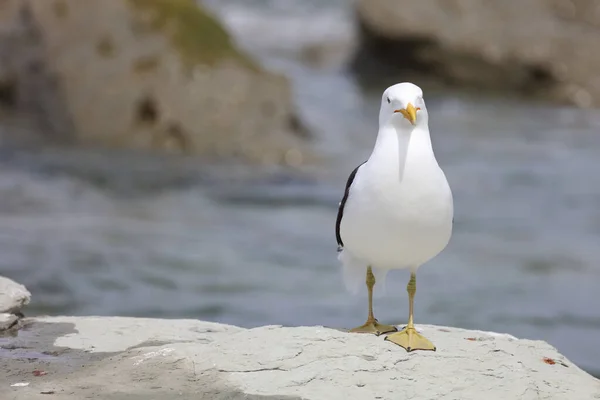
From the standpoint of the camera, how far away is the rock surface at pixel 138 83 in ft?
39.5

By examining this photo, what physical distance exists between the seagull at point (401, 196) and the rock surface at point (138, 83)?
25.9 ft

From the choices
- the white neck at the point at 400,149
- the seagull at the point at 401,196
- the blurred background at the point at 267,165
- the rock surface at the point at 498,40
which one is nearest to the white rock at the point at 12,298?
the seagull at the point at 401,196

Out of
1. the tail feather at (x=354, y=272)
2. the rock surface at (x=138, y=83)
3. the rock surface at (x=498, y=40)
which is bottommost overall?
the tail feather at (x=354, y=272)

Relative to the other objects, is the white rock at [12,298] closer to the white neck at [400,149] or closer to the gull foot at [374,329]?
the gull foot at [374,329]

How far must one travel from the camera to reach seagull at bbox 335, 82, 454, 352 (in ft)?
13.3

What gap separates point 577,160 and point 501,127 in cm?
206

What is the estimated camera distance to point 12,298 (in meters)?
4.97

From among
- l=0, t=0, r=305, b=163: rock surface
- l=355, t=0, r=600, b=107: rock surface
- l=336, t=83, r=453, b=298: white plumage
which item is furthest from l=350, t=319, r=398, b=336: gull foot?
l=355, t=0, r=600, b=107: rock surface

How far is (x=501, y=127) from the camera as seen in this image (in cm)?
1499

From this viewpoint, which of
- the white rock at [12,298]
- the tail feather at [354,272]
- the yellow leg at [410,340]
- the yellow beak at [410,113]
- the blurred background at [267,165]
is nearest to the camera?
the yellow beak at [410,113]

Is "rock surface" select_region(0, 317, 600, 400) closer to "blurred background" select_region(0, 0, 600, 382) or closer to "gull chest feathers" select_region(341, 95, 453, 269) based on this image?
"gull chest feathers" select_region(341, 95, 453, 269)

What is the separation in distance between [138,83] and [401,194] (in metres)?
8.36

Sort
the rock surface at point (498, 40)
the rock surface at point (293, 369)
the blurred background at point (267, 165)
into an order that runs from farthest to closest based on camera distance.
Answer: the rock surface at point (498, 40) → the blurred background at point (267, 165) → the rock surface at point (293, 369)

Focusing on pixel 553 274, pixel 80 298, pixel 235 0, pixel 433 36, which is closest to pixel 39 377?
pixel 80 298
